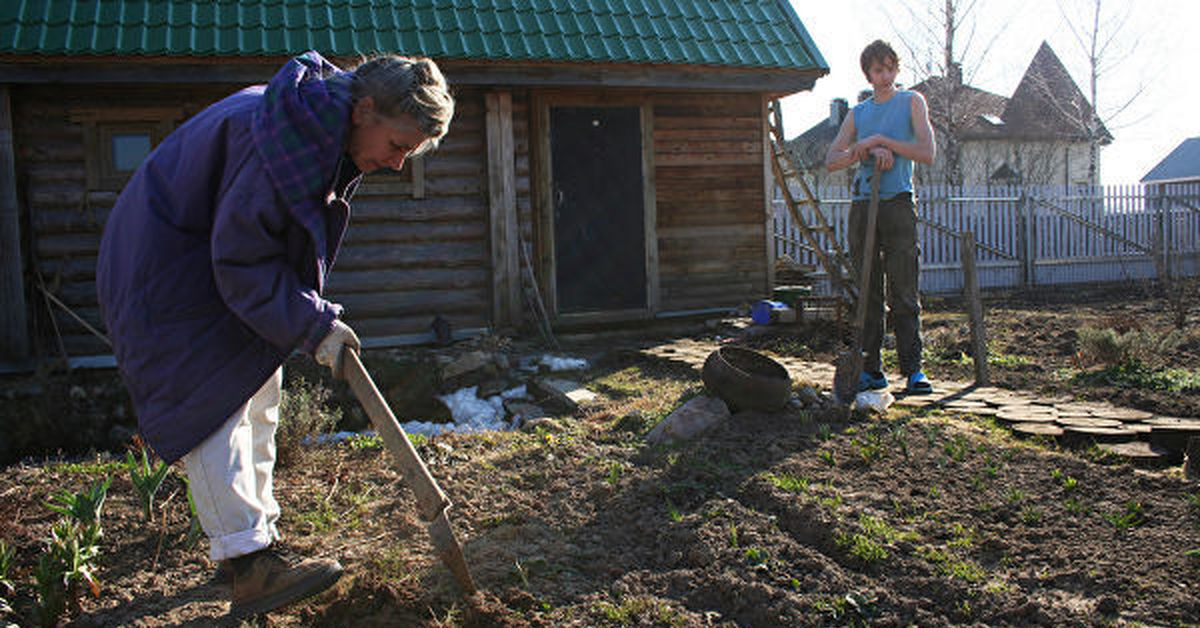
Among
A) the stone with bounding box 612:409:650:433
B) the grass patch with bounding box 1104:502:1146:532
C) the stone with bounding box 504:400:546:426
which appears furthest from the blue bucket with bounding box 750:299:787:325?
the grass patch with bounding box 1104:502:1146:532

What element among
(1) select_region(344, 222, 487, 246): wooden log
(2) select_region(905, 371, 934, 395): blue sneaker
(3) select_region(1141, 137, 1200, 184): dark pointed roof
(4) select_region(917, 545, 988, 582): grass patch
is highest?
(3) select_region(1141, 137, 1200, 184): dark pointed roof

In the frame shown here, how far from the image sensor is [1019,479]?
3656mm

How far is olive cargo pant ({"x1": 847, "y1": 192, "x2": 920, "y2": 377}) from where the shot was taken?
5062 mm

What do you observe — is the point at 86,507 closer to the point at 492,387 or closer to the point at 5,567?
the point at 5,567

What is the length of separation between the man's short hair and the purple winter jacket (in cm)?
343

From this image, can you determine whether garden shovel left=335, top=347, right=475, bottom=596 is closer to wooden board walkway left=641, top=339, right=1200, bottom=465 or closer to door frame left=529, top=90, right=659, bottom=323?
wooden board walkway left=641, top=339, right=1200, bottom=465

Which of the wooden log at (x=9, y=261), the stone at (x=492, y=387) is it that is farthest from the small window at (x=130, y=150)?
the stone at (x=492, y=387)

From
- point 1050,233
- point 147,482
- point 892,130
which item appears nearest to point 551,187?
point 892,130

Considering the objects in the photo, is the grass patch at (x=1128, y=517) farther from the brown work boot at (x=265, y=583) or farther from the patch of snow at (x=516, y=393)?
the patch of snow at (x=516, y=393)

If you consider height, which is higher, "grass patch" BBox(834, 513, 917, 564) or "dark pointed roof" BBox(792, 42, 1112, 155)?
"dark pointed roof" BBox(792, 42, 1112, 155)

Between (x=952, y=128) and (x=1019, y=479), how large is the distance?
2161 centimetres

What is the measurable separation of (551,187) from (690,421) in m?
4.90

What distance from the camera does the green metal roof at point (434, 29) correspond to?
7395mm

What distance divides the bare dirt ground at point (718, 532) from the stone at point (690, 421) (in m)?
0.09
